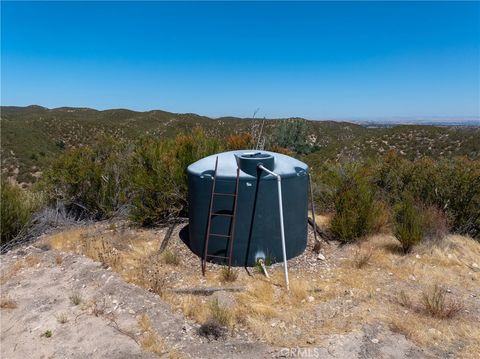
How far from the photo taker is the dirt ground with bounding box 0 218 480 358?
3.98m

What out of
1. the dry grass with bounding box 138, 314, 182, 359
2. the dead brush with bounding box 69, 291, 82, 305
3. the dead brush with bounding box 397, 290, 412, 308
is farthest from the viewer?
the dead brush with bounding box 69, 291, 82, 305

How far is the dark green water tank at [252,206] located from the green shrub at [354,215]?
4.01ft

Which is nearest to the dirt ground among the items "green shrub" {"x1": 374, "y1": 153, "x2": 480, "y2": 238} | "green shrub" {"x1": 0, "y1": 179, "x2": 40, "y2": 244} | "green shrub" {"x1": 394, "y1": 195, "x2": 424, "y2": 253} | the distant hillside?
"green shrub" {"x1": 394, "y1": 195, "x2": 424, "y2": 253}

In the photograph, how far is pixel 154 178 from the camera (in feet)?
27.6

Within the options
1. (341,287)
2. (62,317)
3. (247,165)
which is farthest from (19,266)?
(341,287)

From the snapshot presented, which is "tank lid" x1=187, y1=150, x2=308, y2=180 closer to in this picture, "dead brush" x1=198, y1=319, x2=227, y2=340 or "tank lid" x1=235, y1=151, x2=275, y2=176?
"tank lid" x1=235, y1=151, x2=275, y2=176

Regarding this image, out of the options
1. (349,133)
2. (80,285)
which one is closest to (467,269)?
(80,285)

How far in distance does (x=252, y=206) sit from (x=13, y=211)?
5704 mm

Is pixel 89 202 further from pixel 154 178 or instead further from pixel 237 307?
pixel 237 307

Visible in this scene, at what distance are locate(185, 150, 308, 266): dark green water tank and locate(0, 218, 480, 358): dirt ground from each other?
13.3 inches

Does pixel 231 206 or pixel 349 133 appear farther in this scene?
pixel 349 133

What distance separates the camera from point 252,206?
5.78 m

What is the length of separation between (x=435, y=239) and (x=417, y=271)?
4.44 ft

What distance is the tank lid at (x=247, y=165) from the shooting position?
5.81 meters
